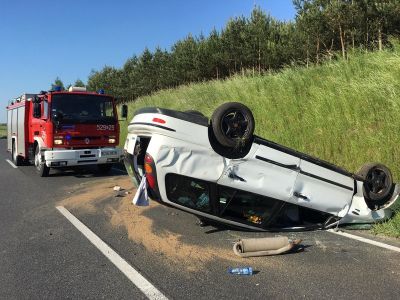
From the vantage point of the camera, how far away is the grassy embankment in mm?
9133

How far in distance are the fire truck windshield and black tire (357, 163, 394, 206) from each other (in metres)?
8.24

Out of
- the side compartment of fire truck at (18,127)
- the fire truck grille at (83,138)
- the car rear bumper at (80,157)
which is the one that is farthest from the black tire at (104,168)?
the side compartment of fire truck at (18,127)

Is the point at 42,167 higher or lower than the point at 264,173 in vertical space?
lower

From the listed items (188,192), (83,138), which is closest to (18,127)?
(83,138)

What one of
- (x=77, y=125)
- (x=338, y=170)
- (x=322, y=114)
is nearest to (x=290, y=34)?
(x=322, y=114)

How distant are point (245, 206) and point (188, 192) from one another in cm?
78

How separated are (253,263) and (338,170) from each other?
1831 mm

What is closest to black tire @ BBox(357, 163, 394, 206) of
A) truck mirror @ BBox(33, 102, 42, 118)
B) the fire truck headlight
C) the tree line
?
the tree line

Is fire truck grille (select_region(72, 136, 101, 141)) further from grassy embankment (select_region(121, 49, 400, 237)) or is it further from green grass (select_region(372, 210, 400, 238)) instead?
green grass (select_region(372, 210, 400, 238))

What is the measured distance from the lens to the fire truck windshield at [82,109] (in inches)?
462

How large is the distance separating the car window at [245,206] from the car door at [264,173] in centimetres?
10

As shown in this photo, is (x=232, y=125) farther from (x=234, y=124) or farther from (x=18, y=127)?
(x=18, y=127)

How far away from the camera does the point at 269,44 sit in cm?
2412

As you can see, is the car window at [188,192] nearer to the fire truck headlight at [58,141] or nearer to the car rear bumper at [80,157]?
the car rear bumper at [80,157]
